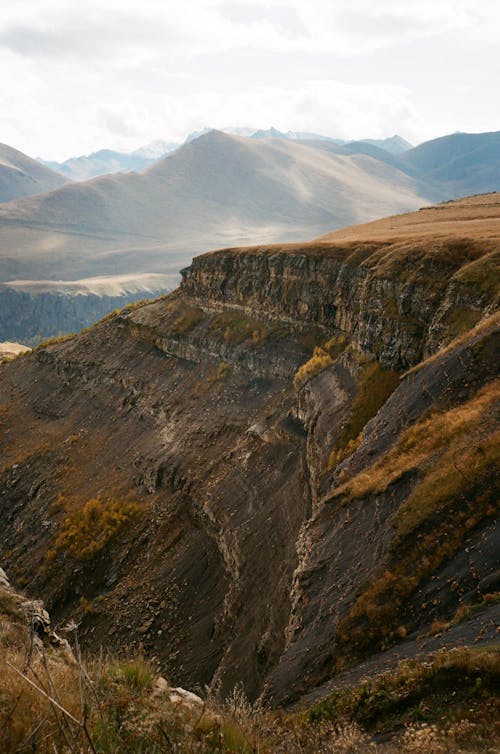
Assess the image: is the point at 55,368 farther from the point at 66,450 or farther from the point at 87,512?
the point at 87,512

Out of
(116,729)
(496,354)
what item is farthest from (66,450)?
(116,729)

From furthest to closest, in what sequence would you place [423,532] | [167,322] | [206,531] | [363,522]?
[167,322] → [206,531] → [363,522] → [423,532]

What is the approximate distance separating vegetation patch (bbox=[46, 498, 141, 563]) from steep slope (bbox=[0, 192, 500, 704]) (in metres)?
0.16

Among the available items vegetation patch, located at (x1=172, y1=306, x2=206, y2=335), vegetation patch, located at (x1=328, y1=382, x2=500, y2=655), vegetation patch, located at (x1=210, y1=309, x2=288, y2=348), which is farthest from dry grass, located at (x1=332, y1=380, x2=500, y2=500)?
vegetation patch, located at (x1=172, y1=306, x2=206, y2=335)

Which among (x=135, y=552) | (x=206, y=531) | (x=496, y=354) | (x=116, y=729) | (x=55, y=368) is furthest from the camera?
(x=55, y=368)

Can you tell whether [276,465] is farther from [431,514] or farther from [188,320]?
[188,320]

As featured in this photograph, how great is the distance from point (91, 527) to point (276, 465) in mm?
16333

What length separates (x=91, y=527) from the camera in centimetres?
4172

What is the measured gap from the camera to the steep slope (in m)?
15.7

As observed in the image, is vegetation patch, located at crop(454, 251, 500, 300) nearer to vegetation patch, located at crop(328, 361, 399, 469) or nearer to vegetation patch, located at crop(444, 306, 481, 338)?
vegetation patch, located at crop(444, 306, 481, 338)

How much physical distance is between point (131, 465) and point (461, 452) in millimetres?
35401

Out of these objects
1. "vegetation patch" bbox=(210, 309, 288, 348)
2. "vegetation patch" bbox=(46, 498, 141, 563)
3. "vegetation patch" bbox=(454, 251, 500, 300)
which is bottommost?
"vegetation patch" bbox=(46, 498, 141, 563)

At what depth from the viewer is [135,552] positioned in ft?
125

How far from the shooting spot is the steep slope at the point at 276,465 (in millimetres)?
15734
